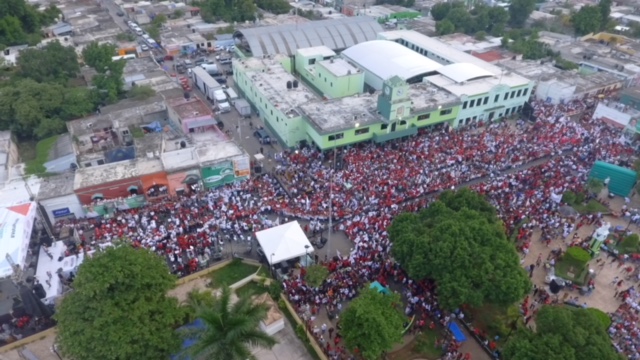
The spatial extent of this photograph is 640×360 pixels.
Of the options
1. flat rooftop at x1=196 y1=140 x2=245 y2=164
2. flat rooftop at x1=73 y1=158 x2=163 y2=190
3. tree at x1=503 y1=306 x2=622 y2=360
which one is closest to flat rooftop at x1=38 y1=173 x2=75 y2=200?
flat rooftop at x1=73 y1=158 x2=163 y2=190

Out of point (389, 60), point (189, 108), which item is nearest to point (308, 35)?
point (389, 60)

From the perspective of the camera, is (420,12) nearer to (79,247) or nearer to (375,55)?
(375,55)

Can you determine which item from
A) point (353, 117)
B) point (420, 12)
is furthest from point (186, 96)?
point (420, 12)

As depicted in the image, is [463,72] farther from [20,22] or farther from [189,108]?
[20,22]

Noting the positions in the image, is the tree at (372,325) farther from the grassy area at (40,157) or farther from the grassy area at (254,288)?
the grassy area at (40,157)

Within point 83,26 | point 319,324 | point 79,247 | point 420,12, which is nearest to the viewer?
point 319,324
